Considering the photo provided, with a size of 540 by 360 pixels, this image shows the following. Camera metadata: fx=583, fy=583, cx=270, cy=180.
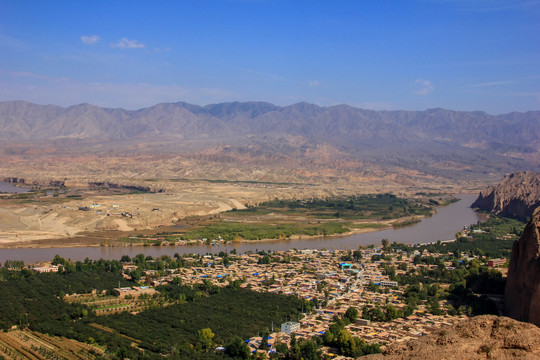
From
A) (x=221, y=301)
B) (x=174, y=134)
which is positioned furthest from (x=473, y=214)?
(x=174, y=134)

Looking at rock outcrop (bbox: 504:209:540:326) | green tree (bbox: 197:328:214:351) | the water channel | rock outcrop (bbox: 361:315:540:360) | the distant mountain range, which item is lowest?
the water channel

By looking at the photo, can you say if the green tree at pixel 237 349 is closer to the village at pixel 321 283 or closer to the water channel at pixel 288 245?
the village at pixel 321 283

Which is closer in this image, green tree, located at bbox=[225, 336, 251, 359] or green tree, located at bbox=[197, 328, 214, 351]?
green tree, located at bbox=[225, 336, 251, 359]

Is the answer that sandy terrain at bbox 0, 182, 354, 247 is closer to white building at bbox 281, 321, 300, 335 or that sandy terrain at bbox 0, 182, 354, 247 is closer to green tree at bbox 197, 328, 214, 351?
green tree at bbox 197, 328, 214, 351

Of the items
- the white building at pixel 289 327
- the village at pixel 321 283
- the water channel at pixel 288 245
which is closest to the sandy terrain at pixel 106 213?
the water channel at pixel 288 245

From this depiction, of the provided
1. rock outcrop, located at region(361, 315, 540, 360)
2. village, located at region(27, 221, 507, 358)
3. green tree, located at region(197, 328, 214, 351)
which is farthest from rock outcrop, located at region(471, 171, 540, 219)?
rock outcrop, located at region(361, 315, 540, 360)

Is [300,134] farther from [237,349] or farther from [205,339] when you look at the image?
[237,349]

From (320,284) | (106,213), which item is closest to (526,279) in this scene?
(320,284)
